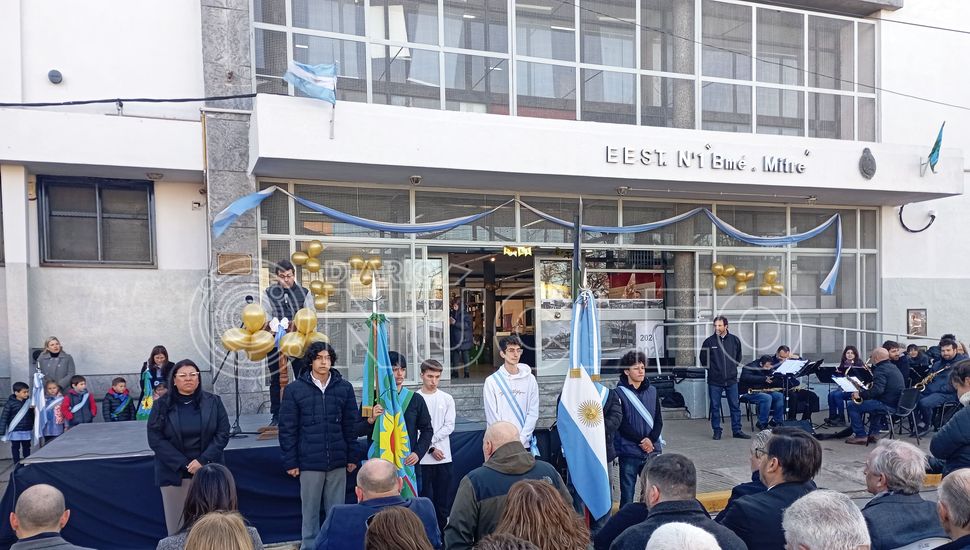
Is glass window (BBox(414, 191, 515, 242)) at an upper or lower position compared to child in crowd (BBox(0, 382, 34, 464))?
upper

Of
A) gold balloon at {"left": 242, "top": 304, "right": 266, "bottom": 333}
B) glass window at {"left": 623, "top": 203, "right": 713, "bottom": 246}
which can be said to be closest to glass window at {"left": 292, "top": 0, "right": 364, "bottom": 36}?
gold balloon at {"left": 242, "top": 304, "right": 266, "bottom": 333}

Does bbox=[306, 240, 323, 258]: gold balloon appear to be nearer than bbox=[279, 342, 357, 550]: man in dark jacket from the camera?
No

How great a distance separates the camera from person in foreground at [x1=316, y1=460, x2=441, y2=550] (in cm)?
321

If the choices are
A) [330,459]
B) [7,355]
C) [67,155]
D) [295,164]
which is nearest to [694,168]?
[295,164]

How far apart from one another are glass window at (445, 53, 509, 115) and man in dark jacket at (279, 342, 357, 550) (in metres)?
6.37

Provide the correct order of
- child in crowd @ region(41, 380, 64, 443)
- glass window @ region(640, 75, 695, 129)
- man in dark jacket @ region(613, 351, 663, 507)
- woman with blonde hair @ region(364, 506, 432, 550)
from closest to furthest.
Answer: woman with blonde hair @ region(364, 506, 432, 550) → man in dark jacket @ region(613, 351, 663, 507) → child in crowd @ region(41, 380, 64, 443) → glass window @ region(640, 75, 695, 129)

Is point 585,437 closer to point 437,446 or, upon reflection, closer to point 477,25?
point 437,446

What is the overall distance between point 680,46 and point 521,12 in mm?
3186

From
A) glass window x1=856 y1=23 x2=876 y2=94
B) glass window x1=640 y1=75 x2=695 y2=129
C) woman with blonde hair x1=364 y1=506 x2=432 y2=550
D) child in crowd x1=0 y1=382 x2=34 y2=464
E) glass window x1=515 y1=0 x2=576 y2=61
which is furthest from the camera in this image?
glass window x1=856 y1=23 x2=876 y2=94

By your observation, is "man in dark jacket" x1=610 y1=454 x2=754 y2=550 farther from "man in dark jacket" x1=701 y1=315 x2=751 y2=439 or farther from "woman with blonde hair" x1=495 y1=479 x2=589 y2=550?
"man in dark jacket" x1=701 y1=315 x2=751 y2=439

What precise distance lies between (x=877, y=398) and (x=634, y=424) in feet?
18.6

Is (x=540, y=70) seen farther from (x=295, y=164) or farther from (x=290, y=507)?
(x=290, y=507)

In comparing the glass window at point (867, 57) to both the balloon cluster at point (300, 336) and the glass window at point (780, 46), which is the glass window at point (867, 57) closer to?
the glass window at point (780, 46)

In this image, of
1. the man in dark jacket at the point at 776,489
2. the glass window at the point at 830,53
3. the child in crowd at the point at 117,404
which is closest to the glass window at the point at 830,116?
the glass window at the point at 830,53
